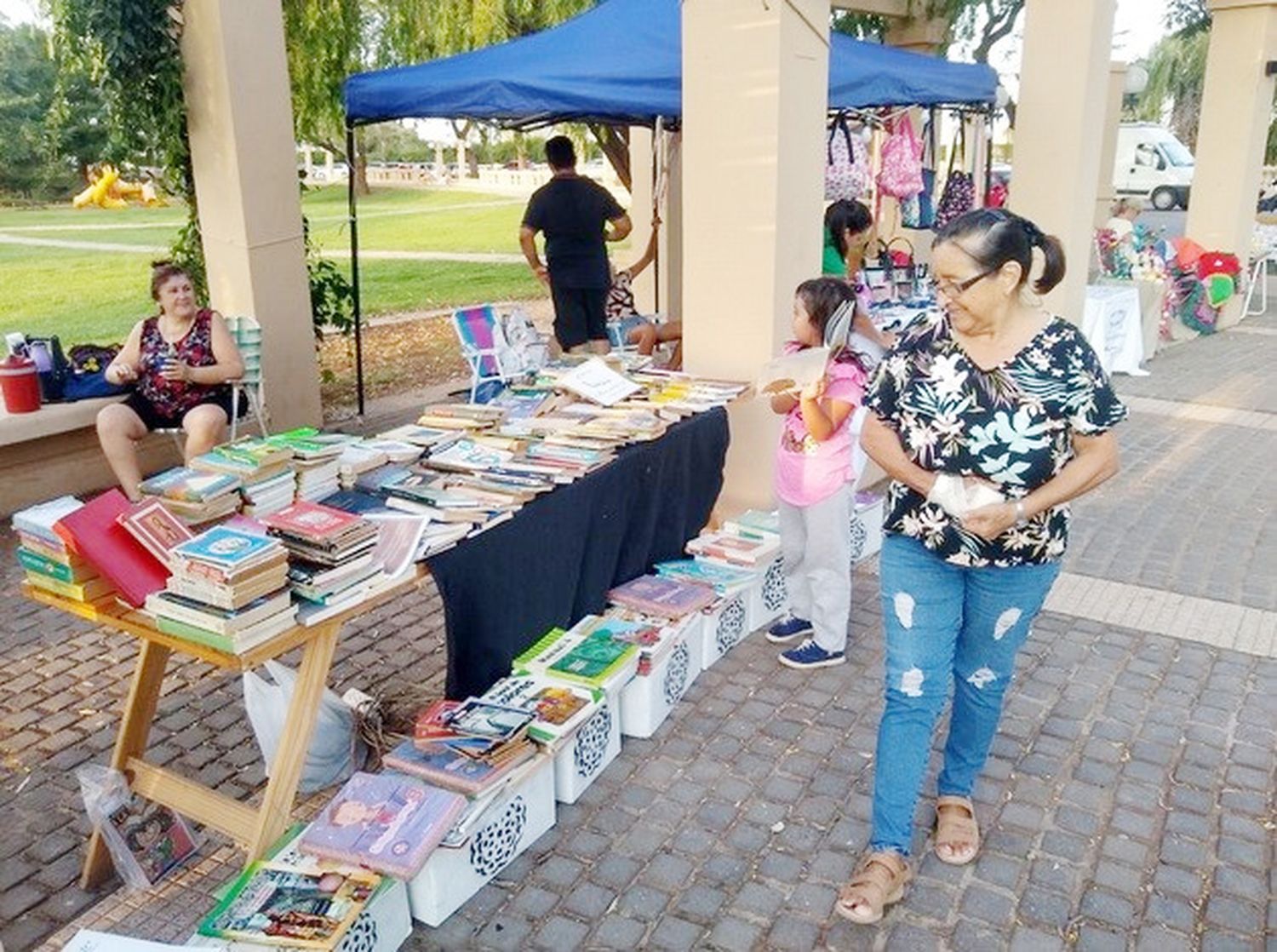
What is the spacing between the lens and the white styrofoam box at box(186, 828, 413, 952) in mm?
2443

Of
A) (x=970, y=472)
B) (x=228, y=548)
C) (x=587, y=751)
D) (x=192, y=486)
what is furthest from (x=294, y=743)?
(x=970, y=472)

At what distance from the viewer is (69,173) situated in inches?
1409

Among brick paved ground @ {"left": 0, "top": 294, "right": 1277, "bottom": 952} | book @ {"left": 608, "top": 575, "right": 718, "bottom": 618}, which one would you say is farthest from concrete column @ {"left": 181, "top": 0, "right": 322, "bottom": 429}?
book @ {"left": 608, "top": 575, "right": 718, "bottom": 618}

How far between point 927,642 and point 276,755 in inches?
66.9

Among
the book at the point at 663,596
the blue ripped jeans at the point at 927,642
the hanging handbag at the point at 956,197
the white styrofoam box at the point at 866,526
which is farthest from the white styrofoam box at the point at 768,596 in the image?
the hanging handbag at the point at 956,197

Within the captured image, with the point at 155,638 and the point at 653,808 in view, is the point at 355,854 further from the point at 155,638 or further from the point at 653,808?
the point at 653,808

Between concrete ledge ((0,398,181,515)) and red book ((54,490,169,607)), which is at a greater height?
red book ((54,490,169,607))

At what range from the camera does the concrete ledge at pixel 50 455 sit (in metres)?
5.72

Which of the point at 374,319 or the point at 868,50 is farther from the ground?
the point at 868,50

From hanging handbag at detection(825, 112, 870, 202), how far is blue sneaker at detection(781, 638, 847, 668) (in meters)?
4.54

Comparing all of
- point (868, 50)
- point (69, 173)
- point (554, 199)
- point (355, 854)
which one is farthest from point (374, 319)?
point (69, 173)

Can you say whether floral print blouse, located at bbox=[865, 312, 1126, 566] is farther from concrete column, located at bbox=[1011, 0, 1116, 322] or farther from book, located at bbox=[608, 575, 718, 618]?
concrete column, located at bbox=[1011, 0, 1116, 322]

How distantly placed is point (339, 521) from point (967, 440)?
160 centimetres

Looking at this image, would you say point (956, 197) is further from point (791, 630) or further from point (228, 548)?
point (228, 548)
